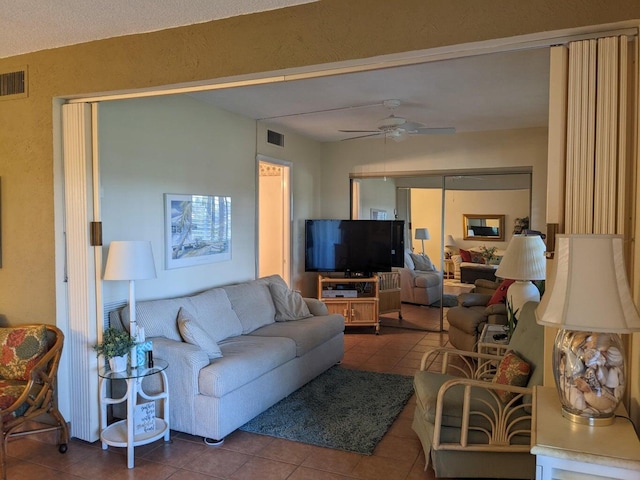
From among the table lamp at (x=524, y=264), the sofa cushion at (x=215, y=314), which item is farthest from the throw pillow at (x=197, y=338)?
the table lamp at (x=524, y=264)

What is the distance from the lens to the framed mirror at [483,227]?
6398 millimetres

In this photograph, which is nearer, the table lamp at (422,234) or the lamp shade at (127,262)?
the lamp shade at (127,262)

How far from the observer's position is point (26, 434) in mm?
3146

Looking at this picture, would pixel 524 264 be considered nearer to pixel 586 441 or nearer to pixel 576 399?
→ pixel 576 399

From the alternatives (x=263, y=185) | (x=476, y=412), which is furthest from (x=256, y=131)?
(x=476, y=412)

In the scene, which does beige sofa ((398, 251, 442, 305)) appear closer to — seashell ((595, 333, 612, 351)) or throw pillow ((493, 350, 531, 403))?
throw pillow ((493, 350, 531, 403))

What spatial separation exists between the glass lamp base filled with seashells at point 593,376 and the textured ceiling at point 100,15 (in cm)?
188

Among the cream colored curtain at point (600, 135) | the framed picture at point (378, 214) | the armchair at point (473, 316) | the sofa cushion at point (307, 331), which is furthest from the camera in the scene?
the framed picture at point (378, 214)

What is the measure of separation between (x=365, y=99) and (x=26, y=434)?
3.78 metres

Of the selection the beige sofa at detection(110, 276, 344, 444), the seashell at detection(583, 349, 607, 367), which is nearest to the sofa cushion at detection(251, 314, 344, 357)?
the beige sofa at detection(110, 276, 344, 444)

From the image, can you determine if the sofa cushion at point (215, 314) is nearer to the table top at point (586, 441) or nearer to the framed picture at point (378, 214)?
the table top at point (586, 441)

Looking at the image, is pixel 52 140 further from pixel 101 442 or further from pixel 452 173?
pixel 452 173

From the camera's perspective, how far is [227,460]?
10.4ft

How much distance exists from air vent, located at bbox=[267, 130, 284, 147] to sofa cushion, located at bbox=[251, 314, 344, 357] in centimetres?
222
